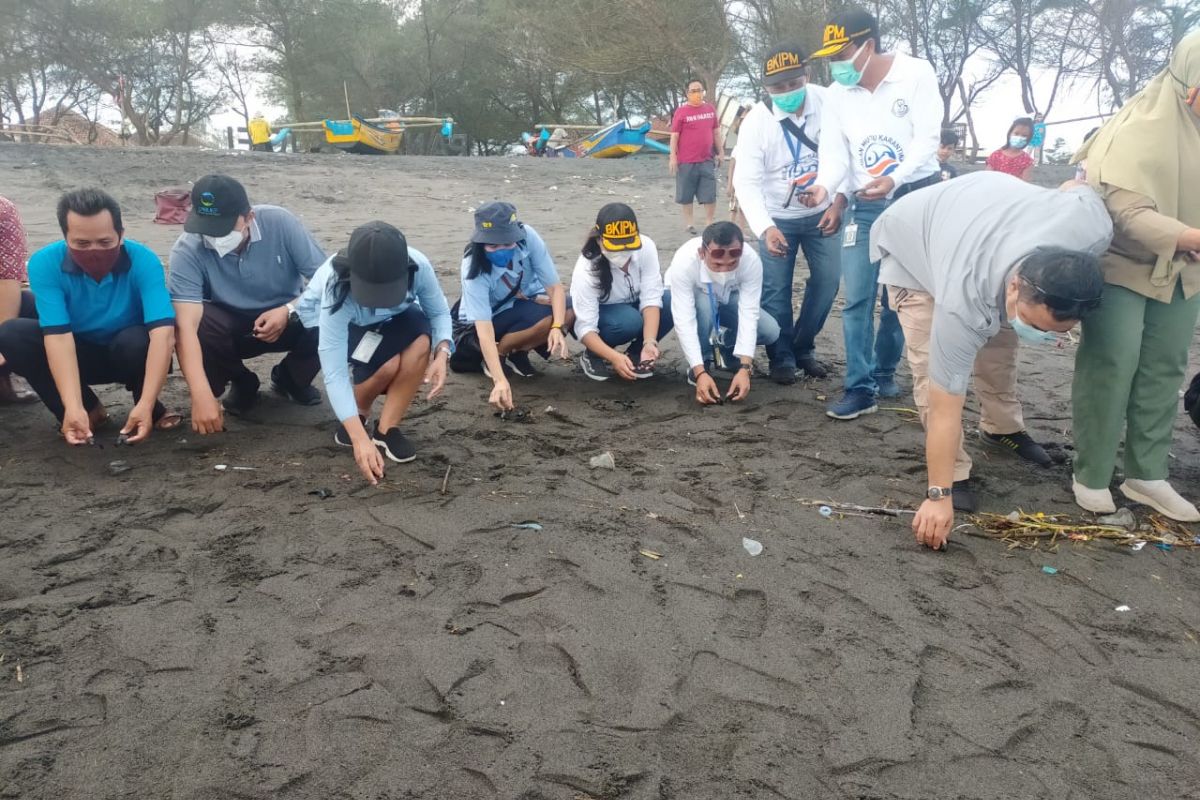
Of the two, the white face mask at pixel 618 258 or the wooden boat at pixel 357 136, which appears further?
the wooden boat at pixel 357 136

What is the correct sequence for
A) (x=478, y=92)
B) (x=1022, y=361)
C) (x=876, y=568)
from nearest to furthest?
(x=876, y=568) < (x=1022, y=361) < (x=478, y=92)

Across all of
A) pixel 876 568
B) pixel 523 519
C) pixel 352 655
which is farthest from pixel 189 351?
pixel 876 568

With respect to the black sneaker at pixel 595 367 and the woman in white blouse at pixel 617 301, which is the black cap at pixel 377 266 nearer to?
the woman in white blouse at pixel 617 301

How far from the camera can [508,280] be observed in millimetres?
4359

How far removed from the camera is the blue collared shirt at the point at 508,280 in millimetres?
4106

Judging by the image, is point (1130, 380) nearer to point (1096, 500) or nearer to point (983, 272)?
point (1096, 500)

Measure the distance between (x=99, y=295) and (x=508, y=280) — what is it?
1.75 metres

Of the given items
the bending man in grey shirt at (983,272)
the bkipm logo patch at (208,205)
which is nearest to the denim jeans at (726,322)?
the bending man in grey shirt at (983,272)

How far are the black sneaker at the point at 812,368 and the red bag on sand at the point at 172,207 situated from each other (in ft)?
19.7

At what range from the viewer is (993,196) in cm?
288

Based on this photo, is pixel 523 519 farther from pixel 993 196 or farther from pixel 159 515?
pixel 993 196

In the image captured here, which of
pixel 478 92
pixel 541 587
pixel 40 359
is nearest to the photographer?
pixel 541 587

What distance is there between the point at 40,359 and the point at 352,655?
2133 millimetres

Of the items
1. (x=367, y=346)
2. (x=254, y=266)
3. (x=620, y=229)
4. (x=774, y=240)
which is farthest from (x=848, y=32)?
(x=254, y=266)
